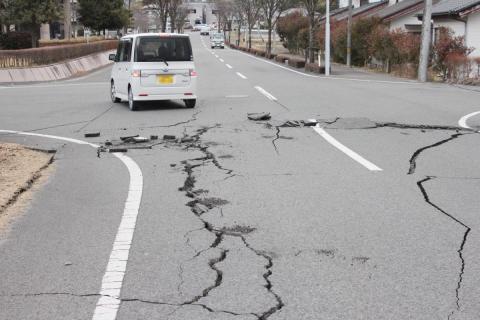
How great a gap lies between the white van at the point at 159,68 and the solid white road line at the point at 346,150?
14.0ft

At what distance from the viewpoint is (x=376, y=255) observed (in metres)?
4.64

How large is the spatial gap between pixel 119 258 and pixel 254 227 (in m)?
1.28

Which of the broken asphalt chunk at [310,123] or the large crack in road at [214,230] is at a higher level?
the broken asphalt chunk at [310,123]

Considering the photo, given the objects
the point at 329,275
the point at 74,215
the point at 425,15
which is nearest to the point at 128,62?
the point at 74,215

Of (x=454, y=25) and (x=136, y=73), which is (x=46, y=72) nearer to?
(x=136, y=73)

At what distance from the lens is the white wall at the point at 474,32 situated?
28.7 meters

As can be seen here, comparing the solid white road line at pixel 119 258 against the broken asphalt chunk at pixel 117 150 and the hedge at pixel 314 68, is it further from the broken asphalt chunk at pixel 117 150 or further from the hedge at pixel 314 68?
the hedge at pixel 314 68

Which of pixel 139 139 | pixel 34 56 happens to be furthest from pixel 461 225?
pixel 34 56

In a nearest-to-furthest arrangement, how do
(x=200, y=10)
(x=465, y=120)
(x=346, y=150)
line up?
(x=346, y=150)
(x=465, y=120)
(x=200, y=10)

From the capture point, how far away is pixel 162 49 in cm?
1448

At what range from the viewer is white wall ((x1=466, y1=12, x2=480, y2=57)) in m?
28.7

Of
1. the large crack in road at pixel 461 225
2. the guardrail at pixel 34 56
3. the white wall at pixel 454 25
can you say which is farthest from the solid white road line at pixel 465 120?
the guardrail at pixel 34 56

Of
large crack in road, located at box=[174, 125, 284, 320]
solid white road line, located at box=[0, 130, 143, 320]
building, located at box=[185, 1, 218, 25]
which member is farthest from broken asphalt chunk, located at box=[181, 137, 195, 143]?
building, located at box=[185, 1, 218, 25]

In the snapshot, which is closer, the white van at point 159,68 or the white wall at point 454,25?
the white van at point 159,68
